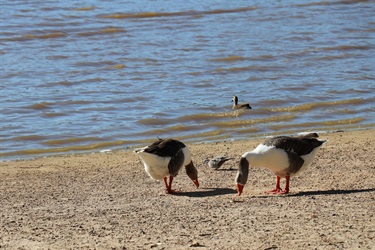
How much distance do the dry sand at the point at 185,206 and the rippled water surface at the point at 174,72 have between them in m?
1.88

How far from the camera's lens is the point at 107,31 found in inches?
1050

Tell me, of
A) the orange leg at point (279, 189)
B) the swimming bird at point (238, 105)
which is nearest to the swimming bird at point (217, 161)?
the orange leg at point (279, 189)

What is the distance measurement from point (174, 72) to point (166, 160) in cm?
966

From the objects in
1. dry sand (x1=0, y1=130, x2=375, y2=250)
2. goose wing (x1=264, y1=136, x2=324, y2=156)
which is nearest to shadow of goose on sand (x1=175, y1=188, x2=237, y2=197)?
dry sand (x1=0, y1=130, x2=375, y2=250)

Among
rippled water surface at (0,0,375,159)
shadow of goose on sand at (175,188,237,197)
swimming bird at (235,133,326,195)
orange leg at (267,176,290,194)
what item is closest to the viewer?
swimming bird at (235,133,326,195)

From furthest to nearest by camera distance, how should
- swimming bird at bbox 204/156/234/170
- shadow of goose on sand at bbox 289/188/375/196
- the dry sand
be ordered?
swimming bird at bbox 204/156/234/170, shadow of goose on sand at bbox 289/188/375/196, the dry sand

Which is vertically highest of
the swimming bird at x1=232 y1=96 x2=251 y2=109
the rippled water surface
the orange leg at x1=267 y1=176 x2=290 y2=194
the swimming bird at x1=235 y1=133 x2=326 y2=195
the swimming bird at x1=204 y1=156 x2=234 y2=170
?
the swimming bird at x1=235 y1=133 x2=326 y2=195

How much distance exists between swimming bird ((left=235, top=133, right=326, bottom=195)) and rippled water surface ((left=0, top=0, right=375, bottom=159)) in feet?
14.8

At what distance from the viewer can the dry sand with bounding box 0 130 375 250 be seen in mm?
8023

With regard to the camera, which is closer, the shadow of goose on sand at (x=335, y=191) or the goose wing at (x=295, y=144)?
the shadow of goose on sand at (x=335, y=191)

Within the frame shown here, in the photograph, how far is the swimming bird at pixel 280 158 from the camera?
33.9ft

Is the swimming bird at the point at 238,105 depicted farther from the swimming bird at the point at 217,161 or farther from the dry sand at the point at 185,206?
the swimming bird at the point at 217,161

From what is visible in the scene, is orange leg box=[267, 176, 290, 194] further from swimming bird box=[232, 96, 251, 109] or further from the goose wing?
swimming bird box=[232, 96, 251, 109]

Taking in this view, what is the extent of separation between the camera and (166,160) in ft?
35.6
